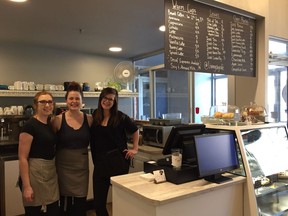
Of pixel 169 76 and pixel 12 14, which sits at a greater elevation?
pixel 12 14

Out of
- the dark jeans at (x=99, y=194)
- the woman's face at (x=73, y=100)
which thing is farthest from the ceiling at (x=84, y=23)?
the dark jeans at (x=99, y=194)

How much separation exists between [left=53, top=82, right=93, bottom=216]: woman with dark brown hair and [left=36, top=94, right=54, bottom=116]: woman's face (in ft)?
0.38

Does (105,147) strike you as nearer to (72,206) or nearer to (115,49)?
(72,206)

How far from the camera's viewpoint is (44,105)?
1924 millimetres

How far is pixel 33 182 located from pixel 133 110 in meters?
3.78

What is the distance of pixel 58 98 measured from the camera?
449 cm

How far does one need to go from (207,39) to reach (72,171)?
1.51m

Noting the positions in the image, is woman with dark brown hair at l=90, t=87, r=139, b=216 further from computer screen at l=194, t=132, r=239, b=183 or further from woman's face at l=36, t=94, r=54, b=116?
computer screen at l=194, t=132, r=239, b=183

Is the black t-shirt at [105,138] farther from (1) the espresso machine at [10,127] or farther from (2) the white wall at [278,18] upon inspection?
(2) the white wall at [278,18]

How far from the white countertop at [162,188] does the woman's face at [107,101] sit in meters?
0.68

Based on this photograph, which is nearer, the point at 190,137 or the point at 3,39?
the point at 190,137

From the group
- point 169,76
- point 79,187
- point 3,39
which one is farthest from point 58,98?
point 79,187

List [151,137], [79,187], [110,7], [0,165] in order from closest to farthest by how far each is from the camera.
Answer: [79,187]
[110,7]
[0,165]
[151,137]

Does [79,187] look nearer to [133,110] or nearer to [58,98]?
[58,98]
